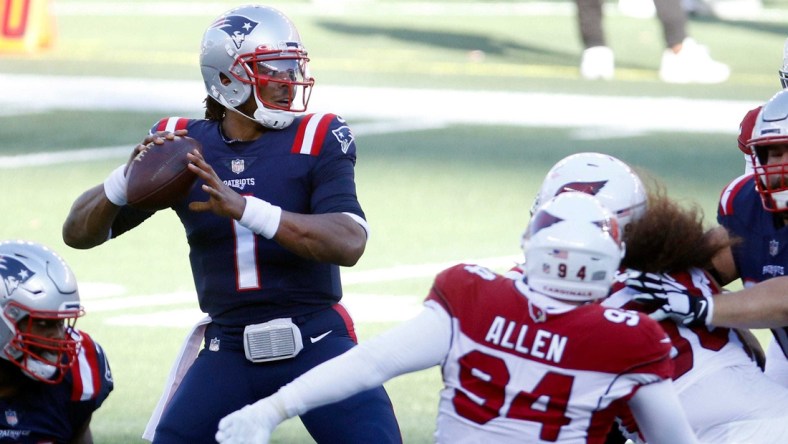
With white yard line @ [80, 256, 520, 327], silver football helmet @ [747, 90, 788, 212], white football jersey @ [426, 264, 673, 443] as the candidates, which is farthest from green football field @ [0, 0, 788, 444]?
white football jersey @ [426, 264, 673, 443]

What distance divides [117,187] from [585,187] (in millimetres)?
1423

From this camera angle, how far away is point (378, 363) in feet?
11.5

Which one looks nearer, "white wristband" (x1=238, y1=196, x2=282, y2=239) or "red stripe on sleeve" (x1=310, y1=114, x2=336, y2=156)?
"white wristband" (x1=238, y1=196, x2=282, y2=239)

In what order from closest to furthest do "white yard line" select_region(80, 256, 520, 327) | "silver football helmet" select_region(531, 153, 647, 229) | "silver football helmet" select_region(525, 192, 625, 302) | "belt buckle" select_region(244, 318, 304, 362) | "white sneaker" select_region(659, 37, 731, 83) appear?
"silver football helmet" select_region(525, 192, 625, 302) → "silver football helmet" select_region(531, 153, 647, 229) → "belt buckle" select_region(244, 318, 304, 362) → "white yard line" select_region(80, 256, 520, 327) → "white sneaker" select_region(659, 37, 731, 83)

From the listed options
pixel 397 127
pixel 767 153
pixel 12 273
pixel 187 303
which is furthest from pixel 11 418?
pixel 397 127

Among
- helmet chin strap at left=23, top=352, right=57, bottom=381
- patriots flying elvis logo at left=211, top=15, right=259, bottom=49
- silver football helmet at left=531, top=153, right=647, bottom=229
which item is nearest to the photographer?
silver football helmet at left=531, top=153, right=647, bottom=229

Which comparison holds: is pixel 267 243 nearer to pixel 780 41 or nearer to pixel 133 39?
pixel 133 39

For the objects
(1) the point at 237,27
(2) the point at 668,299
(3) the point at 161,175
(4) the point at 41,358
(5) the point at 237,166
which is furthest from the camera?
(1) the point at 237,27

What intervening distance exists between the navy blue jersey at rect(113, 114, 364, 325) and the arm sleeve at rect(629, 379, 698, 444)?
4.16ft

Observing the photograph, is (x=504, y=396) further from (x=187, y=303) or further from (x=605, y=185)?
(x=187, y=303)

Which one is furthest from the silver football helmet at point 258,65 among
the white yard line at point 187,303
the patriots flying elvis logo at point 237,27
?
the white yard line at point 187,303

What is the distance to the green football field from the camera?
7418 millimetres

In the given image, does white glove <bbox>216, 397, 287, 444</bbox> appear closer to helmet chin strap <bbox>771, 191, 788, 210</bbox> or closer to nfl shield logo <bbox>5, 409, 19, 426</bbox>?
nfl shield logo <bbox>5, 409, 19, 426</bbox>

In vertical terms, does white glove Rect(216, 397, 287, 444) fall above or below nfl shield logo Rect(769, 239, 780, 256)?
below
